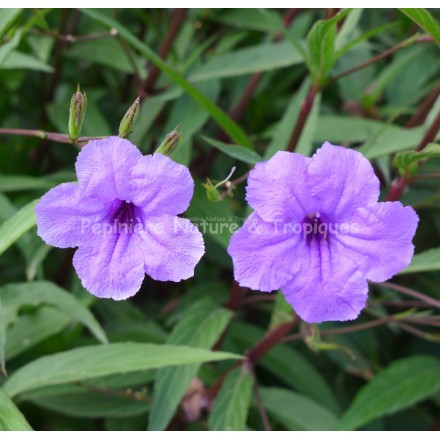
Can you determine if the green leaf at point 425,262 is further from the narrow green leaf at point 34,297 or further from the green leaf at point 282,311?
the narrow green leaf at point 34,297

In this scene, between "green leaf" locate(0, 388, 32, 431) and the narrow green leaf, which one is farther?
the narrow green leaf

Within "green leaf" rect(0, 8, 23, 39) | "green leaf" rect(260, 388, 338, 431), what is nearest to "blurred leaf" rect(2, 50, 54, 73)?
"green leaf" rect(0, 8, 23, 39)

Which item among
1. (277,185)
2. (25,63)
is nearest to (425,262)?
(277,185)

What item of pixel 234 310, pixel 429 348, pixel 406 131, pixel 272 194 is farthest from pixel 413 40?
pixel 429 348

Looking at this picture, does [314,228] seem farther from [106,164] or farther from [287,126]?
[287,126]

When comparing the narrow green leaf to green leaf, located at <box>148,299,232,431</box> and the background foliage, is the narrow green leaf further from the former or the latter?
green leaf, located at <box>148,299,232,431</box>
